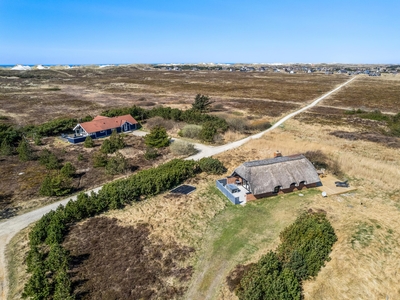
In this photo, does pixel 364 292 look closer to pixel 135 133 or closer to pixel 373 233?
pixel 373 233

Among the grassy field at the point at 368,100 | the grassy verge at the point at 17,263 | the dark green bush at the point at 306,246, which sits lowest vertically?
the grassy verge at the point at 17,263

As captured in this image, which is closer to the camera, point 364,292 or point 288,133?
point 364,292

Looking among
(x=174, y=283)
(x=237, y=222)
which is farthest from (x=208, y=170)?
(x=174, y=283)

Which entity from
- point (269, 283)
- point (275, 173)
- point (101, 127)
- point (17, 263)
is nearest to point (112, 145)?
point (101, 127)

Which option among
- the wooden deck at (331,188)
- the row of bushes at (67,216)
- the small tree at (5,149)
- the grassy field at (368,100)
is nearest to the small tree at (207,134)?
the row of bushes at (67,216)

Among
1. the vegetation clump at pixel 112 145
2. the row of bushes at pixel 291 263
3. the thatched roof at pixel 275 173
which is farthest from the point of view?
the vegetation clump at pixel 112 145

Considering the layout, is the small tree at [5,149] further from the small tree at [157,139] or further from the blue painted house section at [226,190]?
the blue painted house section at [226,190]

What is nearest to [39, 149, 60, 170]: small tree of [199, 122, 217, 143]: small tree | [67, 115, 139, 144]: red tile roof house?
[67, 115, 139, 144]: red tile roof house
